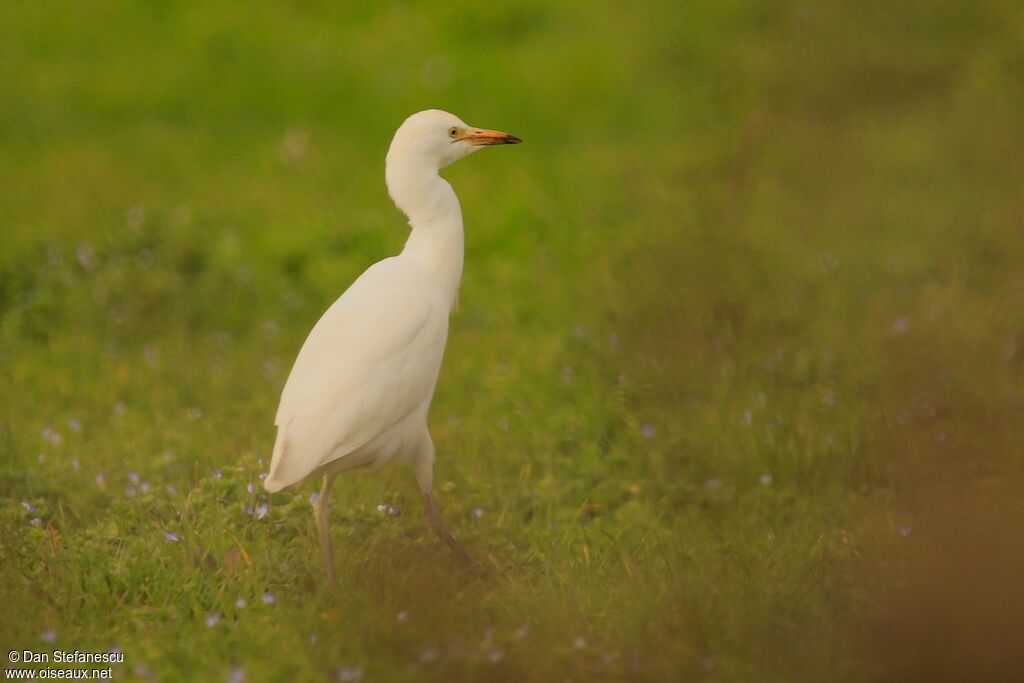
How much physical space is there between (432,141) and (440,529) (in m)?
1.09

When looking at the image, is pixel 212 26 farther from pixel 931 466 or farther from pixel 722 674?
pixel 722 674

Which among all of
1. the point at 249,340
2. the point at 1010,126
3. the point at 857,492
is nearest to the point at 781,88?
the point at 1010,126

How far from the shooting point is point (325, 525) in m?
3.64

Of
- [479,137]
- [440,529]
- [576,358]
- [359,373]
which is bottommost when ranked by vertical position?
[440,529]

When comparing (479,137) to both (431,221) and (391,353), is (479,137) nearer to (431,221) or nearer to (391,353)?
(431,221)

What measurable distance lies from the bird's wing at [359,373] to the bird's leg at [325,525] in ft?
0.74

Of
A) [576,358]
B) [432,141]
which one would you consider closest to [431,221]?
[432,141]

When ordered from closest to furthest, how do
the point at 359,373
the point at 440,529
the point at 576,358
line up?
the point at 359,373
the point at 440,529
the point at 576,358

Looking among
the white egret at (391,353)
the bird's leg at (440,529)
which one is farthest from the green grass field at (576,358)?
the white egret at (391,353)

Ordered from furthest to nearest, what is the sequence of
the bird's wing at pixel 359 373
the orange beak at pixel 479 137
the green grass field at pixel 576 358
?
the orange beak at pixel 479 137
the bird's wing at pixel 359 373
the green grass field at pixel 576 358

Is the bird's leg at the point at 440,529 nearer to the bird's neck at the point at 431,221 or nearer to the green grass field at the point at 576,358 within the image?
the green grass field at the point at 576,358

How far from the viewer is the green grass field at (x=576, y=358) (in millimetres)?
3109

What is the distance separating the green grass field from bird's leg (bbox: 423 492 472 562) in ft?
0.21

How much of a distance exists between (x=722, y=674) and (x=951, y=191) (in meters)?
4.03
